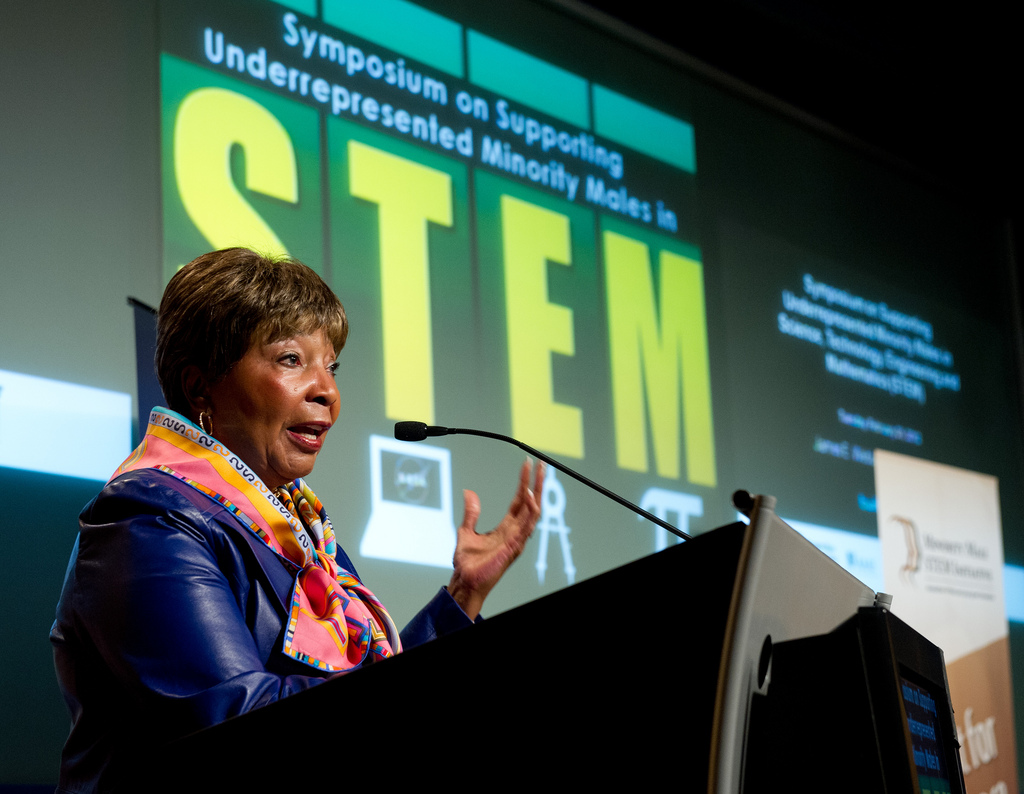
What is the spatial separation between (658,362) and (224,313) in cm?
253

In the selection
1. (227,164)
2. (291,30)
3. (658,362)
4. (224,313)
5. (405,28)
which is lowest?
(224,313)

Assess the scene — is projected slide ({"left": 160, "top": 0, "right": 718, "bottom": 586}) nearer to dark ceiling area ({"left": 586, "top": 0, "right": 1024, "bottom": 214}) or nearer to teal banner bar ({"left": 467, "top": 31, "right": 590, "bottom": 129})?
teal banner bar ({"left": 467, "top": 31, "right": 590, "bottom": 129})

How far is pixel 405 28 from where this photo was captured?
11.5 ft

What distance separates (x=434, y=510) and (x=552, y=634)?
2258mm

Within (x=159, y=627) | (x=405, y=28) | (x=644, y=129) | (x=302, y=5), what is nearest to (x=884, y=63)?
(x=644, y=129)

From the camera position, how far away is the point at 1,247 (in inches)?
101

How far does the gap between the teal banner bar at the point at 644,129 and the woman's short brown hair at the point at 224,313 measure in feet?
8.35

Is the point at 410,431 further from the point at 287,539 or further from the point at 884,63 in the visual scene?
the point at 884,63

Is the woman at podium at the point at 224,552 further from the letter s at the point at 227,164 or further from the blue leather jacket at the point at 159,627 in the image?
the letter s at the point at 227,164

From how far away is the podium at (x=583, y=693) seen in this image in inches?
34.0

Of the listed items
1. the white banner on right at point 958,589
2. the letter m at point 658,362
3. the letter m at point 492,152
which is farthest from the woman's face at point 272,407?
the white banner on right at point 958,589

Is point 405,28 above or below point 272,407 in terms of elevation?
above

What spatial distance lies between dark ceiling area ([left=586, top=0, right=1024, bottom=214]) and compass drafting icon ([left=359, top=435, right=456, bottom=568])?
2017mm

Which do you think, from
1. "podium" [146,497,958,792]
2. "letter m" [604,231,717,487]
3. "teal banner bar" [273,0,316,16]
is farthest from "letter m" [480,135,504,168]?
"podium" [146,497,958,792]
